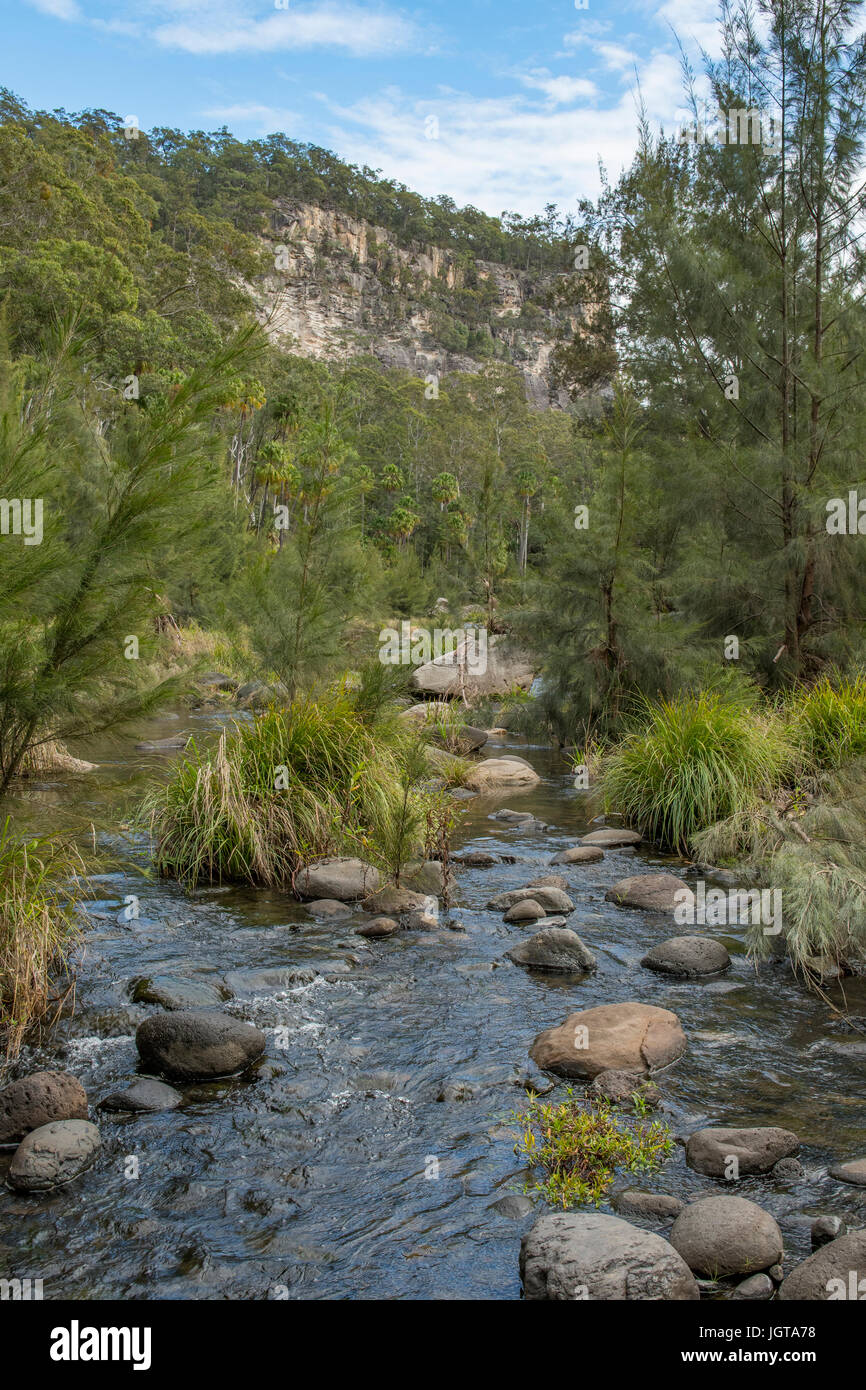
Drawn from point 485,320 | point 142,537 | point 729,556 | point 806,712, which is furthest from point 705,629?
point 485,320

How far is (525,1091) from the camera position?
4.76 metres

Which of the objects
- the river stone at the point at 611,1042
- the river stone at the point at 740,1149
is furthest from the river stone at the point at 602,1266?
the river stone at the point at 611,1042

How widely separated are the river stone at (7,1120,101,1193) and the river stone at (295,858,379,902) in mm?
3712

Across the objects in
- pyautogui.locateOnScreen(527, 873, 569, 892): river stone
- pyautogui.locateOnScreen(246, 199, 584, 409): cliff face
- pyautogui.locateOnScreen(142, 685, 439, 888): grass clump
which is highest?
pyautogui.locateOnScreen(246, 199, 584, 409): cliff face

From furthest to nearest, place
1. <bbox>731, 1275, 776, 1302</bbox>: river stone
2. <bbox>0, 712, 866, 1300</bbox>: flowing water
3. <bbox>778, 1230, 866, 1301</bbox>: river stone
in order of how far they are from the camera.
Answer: <bbox>0, 712, 866, 1300</bbox>: flowing water < <bbox>731, 1275, 776, 1302</bbox>: river stone < <bbox>778, 1230, 866, 1301</bbox>: river stone

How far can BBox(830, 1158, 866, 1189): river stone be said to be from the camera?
3869 millimetres

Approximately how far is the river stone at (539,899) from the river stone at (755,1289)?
176 inches

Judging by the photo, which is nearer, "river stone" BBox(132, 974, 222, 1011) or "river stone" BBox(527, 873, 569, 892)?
"river stone" BBox(132, 974, 222, 1011)

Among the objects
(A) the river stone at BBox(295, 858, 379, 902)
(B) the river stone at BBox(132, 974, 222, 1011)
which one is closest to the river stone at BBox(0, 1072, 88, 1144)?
(B) the river stone at BBox(132, 974, 222, 1011)

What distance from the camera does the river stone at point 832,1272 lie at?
10.2 feet

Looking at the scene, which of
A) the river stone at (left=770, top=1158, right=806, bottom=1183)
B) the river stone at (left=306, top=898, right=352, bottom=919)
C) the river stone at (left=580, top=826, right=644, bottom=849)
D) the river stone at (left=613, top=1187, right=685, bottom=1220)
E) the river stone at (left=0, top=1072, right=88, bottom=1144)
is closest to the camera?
the river stone at (left=613, top=1187, right=685, bottom=1220)

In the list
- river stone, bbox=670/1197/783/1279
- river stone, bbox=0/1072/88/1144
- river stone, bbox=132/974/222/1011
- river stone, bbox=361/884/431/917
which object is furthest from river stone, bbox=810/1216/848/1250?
river stone, bbox=361/884/431/917

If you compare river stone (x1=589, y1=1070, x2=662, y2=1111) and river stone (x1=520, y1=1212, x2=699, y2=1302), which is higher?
river stone (x1=520, y1=1212, x2=699, y2=1302)

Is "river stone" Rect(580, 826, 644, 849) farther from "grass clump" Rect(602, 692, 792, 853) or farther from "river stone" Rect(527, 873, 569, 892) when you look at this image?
"river stone" Rect(527, 873, 569, 892)
